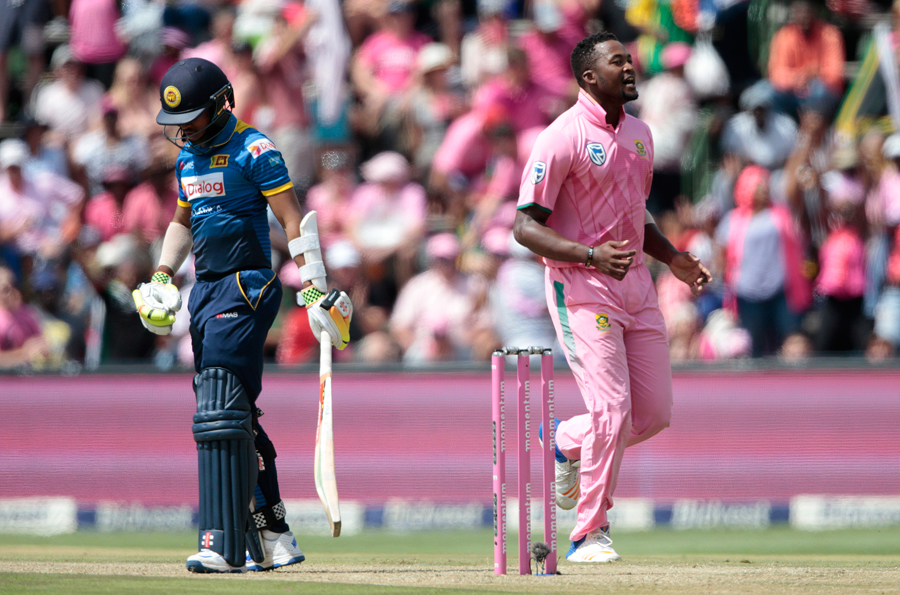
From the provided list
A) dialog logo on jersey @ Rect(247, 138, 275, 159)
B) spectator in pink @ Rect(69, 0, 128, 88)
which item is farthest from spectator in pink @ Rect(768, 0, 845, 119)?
dialog logo on jersey @ Rect(247, 138, 275, 159)

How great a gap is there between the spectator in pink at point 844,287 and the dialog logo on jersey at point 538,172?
5.86 meters

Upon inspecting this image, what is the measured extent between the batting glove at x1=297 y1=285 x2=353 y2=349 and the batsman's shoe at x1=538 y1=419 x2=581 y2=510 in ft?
4.36

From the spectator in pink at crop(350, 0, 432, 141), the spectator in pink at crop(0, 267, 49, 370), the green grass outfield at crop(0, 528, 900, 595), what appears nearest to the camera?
the green grass outfield at crop(0, 528, 900, 595)

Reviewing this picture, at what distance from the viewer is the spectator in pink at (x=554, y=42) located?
501 inches

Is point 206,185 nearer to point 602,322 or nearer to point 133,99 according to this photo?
point 602,322

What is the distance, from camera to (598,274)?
243 inches

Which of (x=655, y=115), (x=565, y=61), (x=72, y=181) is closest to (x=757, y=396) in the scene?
(x=655, y=115)

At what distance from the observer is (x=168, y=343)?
38.5ft

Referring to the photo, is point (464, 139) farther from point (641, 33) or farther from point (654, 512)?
point (654, 512)

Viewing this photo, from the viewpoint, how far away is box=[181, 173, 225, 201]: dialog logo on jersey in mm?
6125

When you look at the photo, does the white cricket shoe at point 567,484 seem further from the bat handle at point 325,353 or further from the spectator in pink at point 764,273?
the spectator in pink at point 764,273

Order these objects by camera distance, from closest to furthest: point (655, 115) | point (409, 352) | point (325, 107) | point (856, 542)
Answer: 1. point (856, 542)
2. point (409, 352)
3. point (655, 115)
4. point (325, 107)

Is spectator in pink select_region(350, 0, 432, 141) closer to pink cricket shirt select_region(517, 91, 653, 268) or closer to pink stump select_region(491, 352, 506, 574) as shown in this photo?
pink cricket shirt select_region(517, 91, 653, 268)

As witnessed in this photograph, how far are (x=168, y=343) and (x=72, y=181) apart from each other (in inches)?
116
